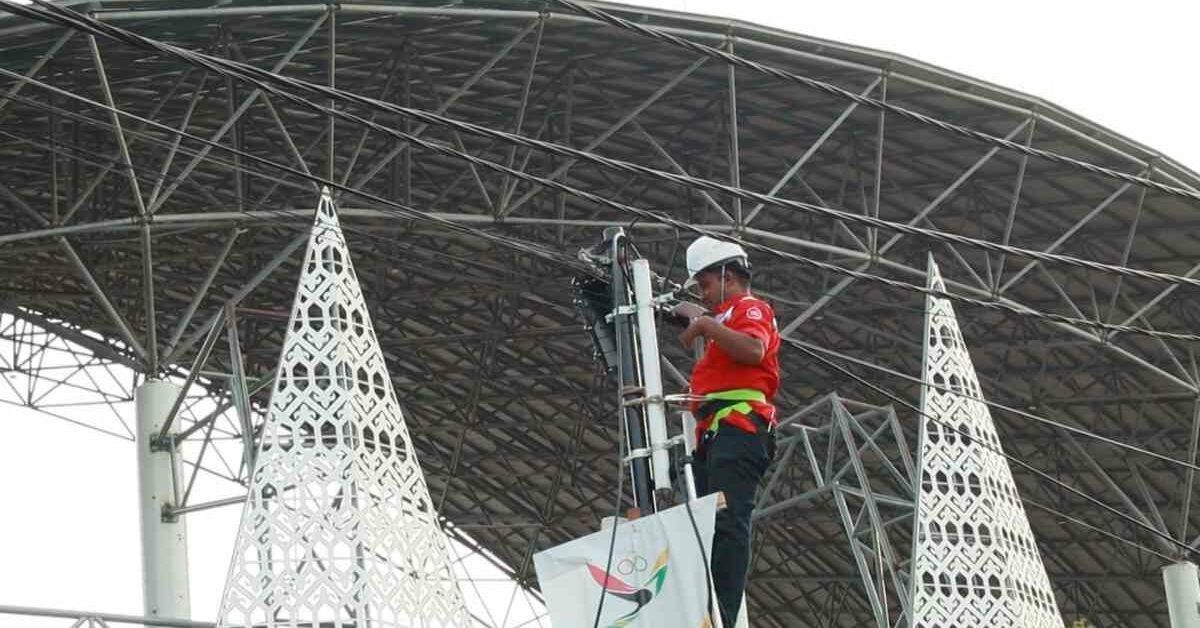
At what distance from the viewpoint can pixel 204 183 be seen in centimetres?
3031

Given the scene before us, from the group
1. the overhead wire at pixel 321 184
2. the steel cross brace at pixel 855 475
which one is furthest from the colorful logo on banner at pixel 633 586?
the steel cross brace at pixel 855 475

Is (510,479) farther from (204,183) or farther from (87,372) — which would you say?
(204,183)

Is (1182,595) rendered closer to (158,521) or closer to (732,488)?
(158,521)

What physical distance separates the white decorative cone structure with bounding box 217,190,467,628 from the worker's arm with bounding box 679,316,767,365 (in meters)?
4.86

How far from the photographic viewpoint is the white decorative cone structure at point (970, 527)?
659 inches

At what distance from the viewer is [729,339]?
9766mm

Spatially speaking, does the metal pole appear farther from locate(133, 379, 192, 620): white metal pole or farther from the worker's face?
locate(133, 379, 192, 620): white metal pole

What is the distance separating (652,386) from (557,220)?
586 inches

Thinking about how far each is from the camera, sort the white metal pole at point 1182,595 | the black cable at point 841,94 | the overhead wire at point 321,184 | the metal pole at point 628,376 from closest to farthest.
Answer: the metal pole at point 628,376, the overhead wire at point 321,184, the black cable at point 841,94, the white metal pole at point 1182,595

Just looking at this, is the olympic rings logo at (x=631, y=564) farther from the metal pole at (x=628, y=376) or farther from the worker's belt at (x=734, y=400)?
the worker's belt at (x=734, y=400)

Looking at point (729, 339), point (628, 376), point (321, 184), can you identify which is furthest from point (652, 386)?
point (321, 184)

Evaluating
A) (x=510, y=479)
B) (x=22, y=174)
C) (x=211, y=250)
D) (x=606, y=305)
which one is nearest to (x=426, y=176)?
(x=211, y=250)

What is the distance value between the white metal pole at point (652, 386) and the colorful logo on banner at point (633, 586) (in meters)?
0.47

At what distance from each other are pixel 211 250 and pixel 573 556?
812 inches
